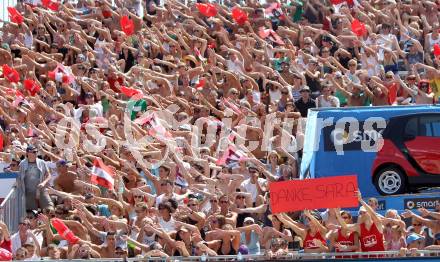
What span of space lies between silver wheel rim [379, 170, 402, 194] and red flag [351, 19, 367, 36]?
5014mm

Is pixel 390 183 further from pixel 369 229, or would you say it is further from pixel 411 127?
pixel 369 229

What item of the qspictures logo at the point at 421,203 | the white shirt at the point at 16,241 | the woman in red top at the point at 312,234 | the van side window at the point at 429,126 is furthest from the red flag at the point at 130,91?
the woman in red top at the point at 312,234

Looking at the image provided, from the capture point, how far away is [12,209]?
24219 mm

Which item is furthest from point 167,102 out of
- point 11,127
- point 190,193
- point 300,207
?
point 300,207

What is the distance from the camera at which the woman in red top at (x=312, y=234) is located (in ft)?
66.2

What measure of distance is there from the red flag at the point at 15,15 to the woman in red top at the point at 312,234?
1168cm

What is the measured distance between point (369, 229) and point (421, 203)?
2.76m

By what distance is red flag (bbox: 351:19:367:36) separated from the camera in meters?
28.2

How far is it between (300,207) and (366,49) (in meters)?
7.91

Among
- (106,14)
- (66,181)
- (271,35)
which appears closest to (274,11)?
(271,35)

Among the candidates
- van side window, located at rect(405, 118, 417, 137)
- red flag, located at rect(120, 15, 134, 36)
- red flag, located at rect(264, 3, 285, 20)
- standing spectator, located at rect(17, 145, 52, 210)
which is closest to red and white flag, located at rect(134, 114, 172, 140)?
standing spectator, located at rect(17, 145, 52, 210)

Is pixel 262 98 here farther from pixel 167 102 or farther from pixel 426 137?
pixel 426 137

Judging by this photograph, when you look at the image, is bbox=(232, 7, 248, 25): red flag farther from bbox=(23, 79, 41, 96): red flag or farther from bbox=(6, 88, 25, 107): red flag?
bbox=(6, 88, 25, 107): red flag

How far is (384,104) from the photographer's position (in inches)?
1013
